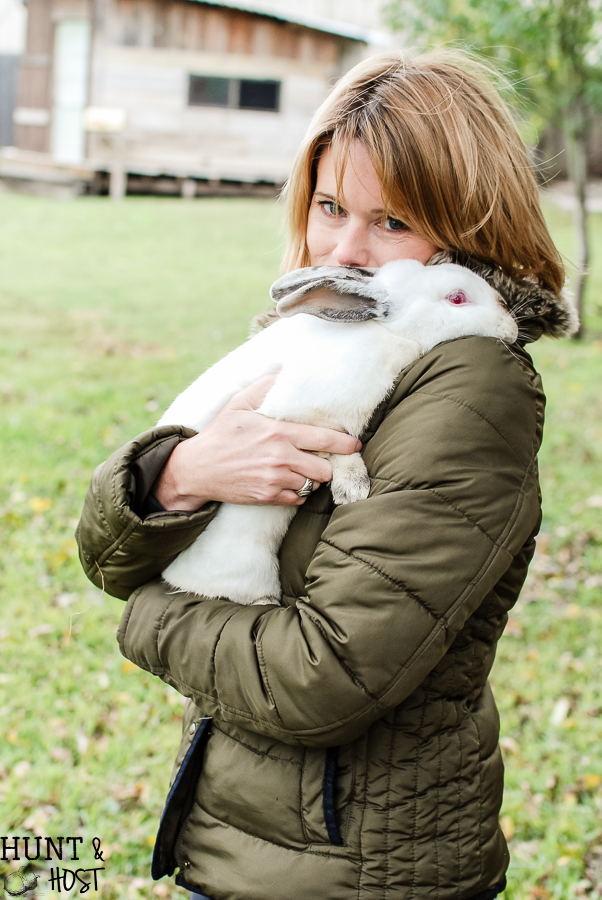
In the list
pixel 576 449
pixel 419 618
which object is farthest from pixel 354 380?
pixel 576 449

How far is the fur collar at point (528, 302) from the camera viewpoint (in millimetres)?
1706

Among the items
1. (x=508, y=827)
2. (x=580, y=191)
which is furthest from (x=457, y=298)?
(x=580, y=191)

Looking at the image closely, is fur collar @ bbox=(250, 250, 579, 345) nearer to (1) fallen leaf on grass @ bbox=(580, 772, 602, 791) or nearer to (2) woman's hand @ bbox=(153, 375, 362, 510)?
(2) woman's hand @ bbox=(153, 375, 362, 510)

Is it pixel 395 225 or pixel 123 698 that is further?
pixel 123 698

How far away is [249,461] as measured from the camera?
5.39ft

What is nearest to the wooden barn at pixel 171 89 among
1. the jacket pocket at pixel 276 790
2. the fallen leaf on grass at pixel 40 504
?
the fallen leaf on grass at pixel 40 504

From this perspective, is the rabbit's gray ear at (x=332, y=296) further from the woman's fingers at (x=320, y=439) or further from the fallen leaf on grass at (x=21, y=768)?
the fallen leaf on grass at (x=21, y=768)

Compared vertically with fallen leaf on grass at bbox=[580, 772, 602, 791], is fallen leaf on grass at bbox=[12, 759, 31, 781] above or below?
below

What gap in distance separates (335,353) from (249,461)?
0.30m

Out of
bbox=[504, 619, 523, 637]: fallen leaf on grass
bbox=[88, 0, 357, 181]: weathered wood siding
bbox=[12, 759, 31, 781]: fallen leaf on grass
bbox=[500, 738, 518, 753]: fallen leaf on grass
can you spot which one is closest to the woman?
bbox=[12, 759, 31, 781]: fallen leaf on grass

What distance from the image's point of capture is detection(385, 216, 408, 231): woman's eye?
177 centimetres

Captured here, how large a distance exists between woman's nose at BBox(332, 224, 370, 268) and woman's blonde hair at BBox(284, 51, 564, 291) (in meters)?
0.11

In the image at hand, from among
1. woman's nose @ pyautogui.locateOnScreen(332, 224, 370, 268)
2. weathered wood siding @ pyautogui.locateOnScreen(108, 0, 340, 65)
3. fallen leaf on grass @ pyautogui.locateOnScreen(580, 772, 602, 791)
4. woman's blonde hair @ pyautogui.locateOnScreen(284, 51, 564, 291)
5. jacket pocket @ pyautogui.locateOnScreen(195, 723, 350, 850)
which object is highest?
weathered wood siding @ pyautogui.locateOnScreen(108, 0, 340, 65)

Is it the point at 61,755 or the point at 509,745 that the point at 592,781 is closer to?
the point at 509,745
